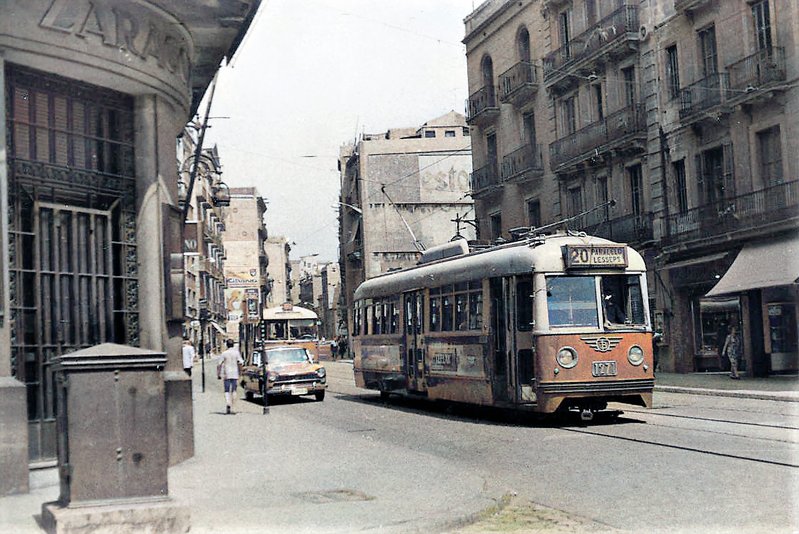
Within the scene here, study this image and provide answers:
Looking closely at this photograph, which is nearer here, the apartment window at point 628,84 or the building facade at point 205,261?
the apartment window at point 628,84

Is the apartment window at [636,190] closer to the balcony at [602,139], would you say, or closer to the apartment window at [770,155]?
the balcony at [602,139]

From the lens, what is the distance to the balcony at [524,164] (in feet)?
124

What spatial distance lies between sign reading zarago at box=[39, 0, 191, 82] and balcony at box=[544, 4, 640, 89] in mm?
21167

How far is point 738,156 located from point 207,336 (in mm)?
64385

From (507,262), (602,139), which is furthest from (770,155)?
(507,262)

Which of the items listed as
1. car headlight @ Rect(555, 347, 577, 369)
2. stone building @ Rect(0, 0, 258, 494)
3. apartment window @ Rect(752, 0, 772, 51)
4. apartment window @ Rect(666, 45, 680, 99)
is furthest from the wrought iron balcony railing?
stone building @ Rect(0, 0, 258, 494)

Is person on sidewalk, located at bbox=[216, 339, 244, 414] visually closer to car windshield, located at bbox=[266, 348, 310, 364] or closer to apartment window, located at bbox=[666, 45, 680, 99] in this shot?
car windshield, located at bbox=[266, 348, 310, 364]

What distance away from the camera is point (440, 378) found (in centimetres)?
1847

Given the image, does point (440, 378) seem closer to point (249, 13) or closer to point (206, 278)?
point (249, 13)

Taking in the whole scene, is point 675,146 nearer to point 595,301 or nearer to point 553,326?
point 595,301

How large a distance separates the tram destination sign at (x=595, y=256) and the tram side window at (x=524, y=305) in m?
0.72

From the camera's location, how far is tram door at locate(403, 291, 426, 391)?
1945cm

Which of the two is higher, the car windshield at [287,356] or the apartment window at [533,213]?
the apartment window at [533,213]

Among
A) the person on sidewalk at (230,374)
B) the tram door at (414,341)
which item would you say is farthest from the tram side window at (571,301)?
the person on sidewalk at (230,374)
